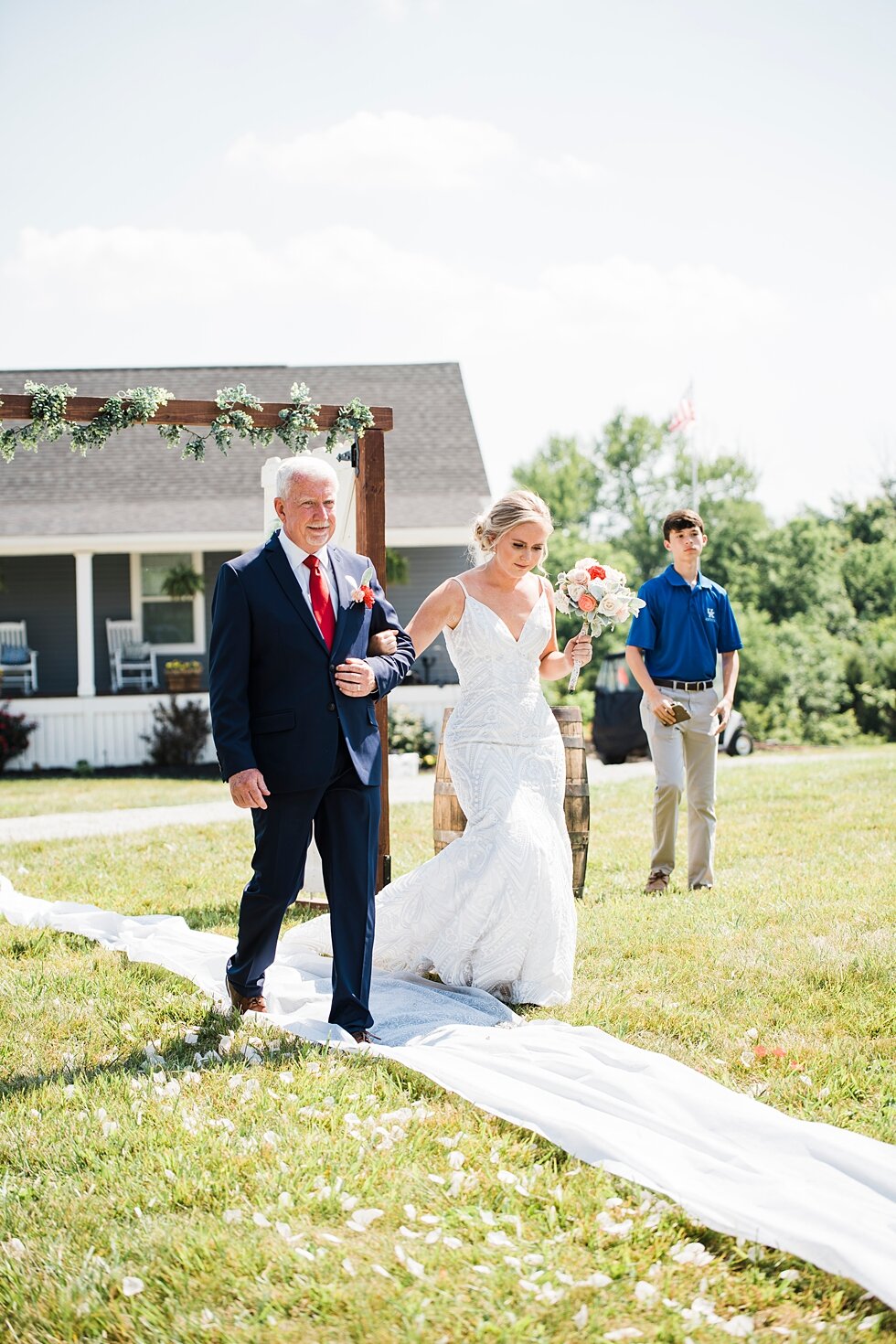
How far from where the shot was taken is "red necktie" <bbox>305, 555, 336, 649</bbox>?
456cm

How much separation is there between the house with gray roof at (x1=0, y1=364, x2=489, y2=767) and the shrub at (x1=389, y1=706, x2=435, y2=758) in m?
1.81

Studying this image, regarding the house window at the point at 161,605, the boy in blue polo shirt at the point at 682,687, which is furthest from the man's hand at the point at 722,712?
the house window at the point at 161,605

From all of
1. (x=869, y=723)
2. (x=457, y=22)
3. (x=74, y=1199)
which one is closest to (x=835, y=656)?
(x=869, y=723)

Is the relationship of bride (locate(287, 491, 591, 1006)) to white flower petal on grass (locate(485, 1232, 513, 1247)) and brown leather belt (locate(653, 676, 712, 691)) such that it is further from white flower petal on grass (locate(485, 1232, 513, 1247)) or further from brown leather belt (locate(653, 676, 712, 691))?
white flower petal on grass (locate(485, 1232, 513, 1247))

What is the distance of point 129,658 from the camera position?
20125 mm

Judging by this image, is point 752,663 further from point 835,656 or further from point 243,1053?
point 243,1053

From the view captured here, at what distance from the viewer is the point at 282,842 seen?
179 inches

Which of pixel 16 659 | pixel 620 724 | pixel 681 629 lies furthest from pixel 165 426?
pixel 16 659

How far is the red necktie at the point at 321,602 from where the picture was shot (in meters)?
4.56

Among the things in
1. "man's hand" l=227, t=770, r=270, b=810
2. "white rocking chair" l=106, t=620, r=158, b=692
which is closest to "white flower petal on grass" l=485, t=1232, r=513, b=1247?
"man's hand" l=227, t=770, r=270, b=810

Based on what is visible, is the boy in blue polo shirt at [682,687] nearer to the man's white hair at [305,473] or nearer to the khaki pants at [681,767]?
the khaki pants at [681,767]

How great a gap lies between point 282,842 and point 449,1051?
1.00 m

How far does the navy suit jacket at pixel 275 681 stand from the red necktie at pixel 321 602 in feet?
0.22

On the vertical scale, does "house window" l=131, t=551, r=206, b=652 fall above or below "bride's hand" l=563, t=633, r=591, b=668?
above
